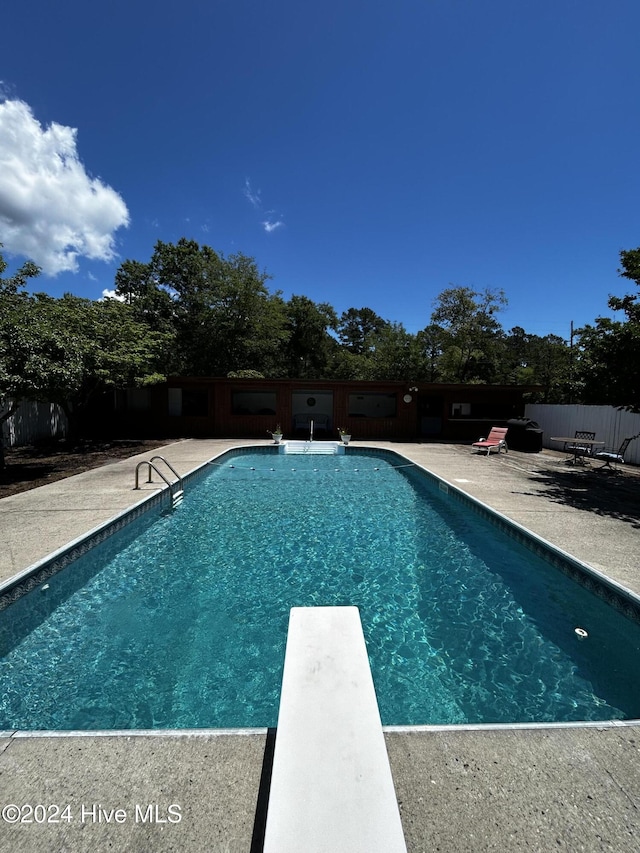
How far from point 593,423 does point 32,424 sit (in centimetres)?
1668

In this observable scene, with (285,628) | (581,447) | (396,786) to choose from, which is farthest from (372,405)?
(396,786)

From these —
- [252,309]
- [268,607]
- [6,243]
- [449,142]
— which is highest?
[449,142]

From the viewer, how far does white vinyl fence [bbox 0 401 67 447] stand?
1048 centimetres

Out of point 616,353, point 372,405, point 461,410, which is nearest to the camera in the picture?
point 616,353

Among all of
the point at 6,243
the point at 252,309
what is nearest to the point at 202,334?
the point at 252,309

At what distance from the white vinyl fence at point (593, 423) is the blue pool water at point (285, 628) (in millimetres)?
7423

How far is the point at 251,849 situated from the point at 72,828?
0.63 meters

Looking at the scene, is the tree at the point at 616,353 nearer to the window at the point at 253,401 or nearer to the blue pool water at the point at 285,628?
the blue pool water at the point at 285,628

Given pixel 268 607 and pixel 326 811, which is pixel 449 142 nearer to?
pixel 268 607

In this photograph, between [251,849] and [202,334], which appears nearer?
[251,849]

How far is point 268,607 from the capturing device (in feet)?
11.5

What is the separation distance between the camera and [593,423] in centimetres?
1123

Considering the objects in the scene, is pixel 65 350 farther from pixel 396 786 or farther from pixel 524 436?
pixel 524 436

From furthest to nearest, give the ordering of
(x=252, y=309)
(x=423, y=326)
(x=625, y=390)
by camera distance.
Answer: (x=423, y=326), (x=252, y=309), (x=625, y=390)
